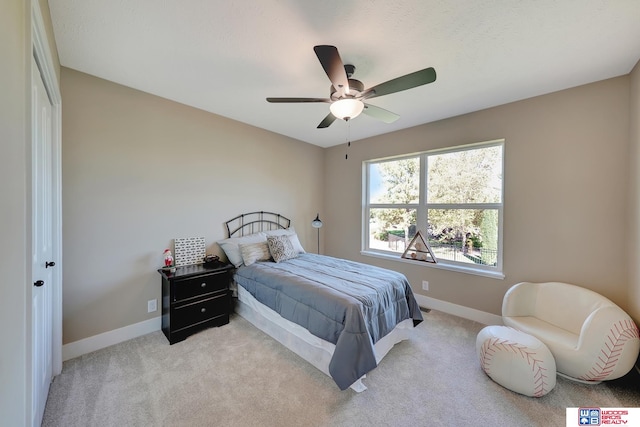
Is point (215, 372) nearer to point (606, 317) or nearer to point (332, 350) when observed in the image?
point (332, 350)

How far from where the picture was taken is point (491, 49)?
5.74 feet

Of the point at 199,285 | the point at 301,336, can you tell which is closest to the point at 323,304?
the point at 301,336

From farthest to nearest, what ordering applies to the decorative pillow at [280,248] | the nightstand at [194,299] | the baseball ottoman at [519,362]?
the decorative pillow at [280,248] → the nightstand at [194,299] → the baseball ottoman at [519,362]

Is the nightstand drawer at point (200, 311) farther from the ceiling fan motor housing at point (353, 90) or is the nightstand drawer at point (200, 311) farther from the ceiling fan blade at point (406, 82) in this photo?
the ceiling fan blade at point (406, 82)

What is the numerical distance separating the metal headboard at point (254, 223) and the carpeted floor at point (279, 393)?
146cm

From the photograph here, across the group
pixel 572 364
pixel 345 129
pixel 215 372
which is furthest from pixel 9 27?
pixel 572 364

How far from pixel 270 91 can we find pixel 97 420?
9.45ft

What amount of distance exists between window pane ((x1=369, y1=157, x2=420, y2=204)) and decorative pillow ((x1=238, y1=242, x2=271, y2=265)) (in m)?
2.02

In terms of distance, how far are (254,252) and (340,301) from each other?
1.46 m

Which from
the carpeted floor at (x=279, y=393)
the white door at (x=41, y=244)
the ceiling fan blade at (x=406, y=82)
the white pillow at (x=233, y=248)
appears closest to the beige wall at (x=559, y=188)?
the carpeted floor at (x=279, y=393)

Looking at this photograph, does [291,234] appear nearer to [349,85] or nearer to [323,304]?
[323,304]

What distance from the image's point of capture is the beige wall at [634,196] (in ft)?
6.18

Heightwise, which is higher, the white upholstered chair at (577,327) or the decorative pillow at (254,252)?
the decorative pillow at (254,252)

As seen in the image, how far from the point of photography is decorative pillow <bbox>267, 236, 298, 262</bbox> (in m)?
2.98
